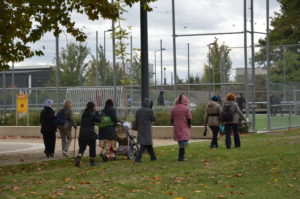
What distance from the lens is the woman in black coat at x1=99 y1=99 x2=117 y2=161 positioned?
17.9m

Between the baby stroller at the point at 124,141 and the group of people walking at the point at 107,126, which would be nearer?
the group of people walking at the point at 107,126

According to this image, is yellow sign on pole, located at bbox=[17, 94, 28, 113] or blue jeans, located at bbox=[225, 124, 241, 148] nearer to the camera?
blue jeans, located at bbox=[225, 124, 241, 148]

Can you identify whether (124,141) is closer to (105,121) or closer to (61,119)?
(105,121)

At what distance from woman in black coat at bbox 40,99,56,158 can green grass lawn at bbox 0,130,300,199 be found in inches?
59.5

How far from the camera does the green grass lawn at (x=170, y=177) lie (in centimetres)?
1181

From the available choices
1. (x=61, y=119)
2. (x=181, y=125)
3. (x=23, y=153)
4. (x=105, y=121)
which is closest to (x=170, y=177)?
(x=181, y=125)

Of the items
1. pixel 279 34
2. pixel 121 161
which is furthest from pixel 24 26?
pixel 279 34

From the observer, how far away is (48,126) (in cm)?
2017

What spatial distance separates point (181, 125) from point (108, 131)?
190 cm

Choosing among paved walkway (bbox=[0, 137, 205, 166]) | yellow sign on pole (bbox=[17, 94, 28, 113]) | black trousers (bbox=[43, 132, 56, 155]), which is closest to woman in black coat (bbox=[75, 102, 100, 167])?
paved walkway (bbox=[0, 137, 205, 166])

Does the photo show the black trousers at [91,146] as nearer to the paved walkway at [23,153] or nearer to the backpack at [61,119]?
the paved walkway at [23,153]

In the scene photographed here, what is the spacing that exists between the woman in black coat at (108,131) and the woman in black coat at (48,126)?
2.51m

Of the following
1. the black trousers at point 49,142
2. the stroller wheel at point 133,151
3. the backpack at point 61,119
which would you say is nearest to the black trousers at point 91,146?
the stroller wheel at point 133,151

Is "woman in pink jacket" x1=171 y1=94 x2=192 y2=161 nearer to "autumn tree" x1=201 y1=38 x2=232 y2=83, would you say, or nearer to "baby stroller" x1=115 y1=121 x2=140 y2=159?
"baby stroller" x1=115 y1=121 x2=140 y2=159
